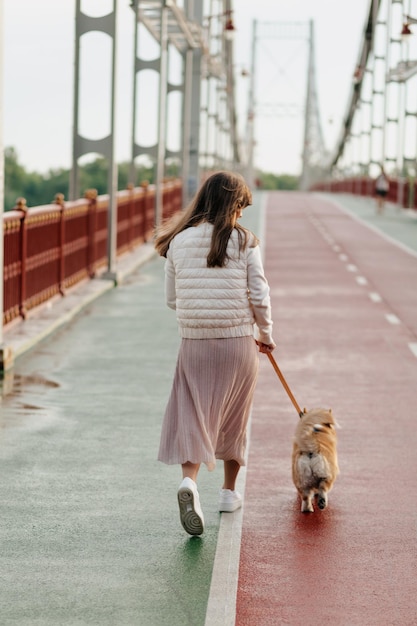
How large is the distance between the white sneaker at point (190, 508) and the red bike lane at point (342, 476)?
0.92ft

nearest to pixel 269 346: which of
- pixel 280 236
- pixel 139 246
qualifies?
pixel 139 246

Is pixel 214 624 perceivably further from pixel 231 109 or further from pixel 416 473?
pixel 231 109

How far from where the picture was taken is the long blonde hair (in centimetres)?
668

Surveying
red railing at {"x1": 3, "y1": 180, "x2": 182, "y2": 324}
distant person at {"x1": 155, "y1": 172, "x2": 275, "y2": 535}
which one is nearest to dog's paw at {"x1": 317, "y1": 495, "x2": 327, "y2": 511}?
distant person at {"x1": 155, "y1": 172, "x2": 275, "y2": 535}

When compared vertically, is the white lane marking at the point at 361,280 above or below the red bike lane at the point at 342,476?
below

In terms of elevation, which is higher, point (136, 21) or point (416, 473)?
point (136, 21)

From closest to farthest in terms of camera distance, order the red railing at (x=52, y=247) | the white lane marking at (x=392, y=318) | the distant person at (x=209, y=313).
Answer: the distant person at (x=209, y=313), the red railing at (x=52, y=247), the white lane marking at (x=392, y=318)

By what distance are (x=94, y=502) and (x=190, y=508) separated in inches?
39.6

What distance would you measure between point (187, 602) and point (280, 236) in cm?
2980

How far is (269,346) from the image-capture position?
7.12 metres

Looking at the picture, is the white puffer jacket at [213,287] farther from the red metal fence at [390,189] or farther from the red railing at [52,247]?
the red metal fence at [390,189]

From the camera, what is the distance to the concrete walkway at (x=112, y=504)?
571 cm

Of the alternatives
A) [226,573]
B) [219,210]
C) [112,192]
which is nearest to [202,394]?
[219,210]

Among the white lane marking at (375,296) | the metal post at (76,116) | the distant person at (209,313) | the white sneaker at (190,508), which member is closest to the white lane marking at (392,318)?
the white lane marking at (375,296)
